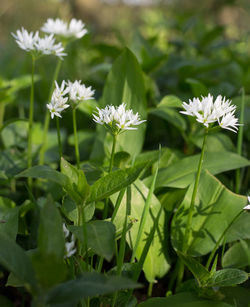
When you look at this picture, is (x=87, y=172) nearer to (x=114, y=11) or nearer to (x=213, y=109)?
(x=213, y=109)

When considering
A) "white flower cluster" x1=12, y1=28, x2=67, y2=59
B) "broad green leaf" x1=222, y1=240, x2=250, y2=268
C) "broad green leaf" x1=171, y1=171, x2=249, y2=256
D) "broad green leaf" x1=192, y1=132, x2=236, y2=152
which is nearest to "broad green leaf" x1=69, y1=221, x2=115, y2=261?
"broad green leaf" x1=171, y1=171, x2=249, y2=256

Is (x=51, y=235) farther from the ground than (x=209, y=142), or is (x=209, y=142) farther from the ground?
(x=209, y=142)

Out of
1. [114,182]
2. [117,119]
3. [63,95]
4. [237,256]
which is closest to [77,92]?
[63,95]

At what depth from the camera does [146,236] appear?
102 cm

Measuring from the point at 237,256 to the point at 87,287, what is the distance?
0.57 metres

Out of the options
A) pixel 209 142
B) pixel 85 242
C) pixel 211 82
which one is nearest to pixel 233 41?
pixel 211 82

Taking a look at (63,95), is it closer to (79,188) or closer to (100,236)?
(79,188)

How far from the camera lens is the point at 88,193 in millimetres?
808

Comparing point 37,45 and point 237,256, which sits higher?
point 37,45

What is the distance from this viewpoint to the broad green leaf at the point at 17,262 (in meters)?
0.66

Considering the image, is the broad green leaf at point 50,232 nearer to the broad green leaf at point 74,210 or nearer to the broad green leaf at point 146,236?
the broad green leaf at point 74,210

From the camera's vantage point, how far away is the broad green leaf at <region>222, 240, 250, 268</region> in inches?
40.0

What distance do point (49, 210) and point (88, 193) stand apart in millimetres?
132


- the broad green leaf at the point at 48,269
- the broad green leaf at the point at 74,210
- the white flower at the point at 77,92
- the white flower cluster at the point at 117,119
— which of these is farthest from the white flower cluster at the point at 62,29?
the broad green leaf at the point at 48,269
